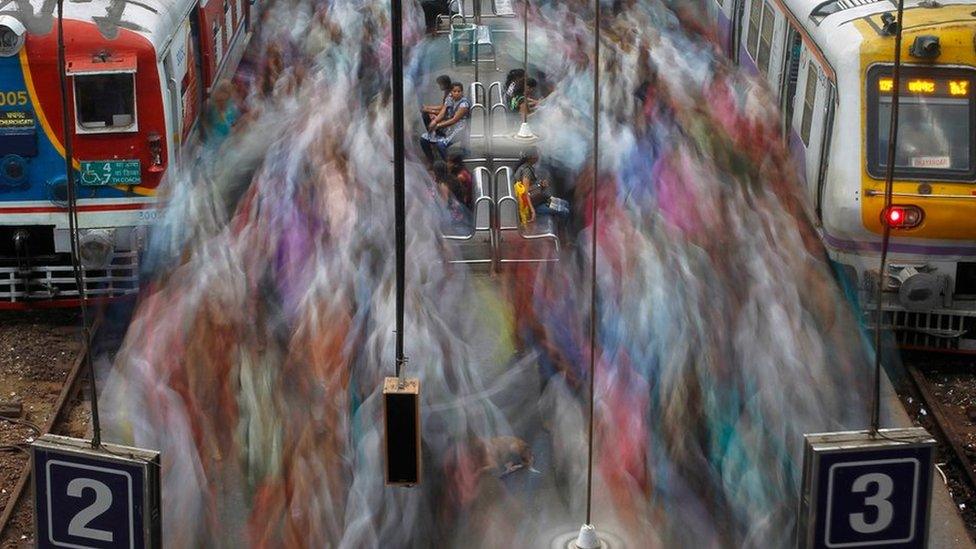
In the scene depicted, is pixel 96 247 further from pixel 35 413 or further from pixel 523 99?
pixel 523 99

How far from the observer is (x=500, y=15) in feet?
72.6

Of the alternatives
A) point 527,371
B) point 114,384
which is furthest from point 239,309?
point 527,371

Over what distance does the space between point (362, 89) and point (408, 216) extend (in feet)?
14.7

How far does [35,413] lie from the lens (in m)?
12.2

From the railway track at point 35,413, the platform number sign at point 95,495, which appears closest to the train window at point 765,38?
the railway track at point 35,413

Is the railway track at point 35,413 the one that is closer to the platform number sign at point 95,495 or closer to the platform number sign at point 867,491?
the platform number sign at point 95,495

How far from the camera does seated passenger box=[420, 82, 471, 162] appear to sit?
15.7 meters

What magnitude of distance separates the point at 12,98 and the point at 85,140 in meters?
0.71

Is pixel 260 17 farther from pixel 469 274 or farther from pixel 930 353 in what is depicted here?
pixel 930 353

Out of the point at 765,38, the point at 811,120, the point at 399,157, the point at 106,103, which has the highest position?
the point at 765,38

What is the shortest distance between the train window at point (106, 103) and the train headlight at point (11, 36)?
575mm

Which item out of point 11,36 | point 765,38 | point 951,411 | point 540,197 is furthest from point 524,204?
point 11,36

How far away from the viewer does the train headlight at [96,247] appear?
13273 mm

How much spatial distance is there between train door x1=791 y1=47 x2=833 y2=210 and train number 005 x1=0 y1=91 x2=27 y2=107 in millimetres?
6888
